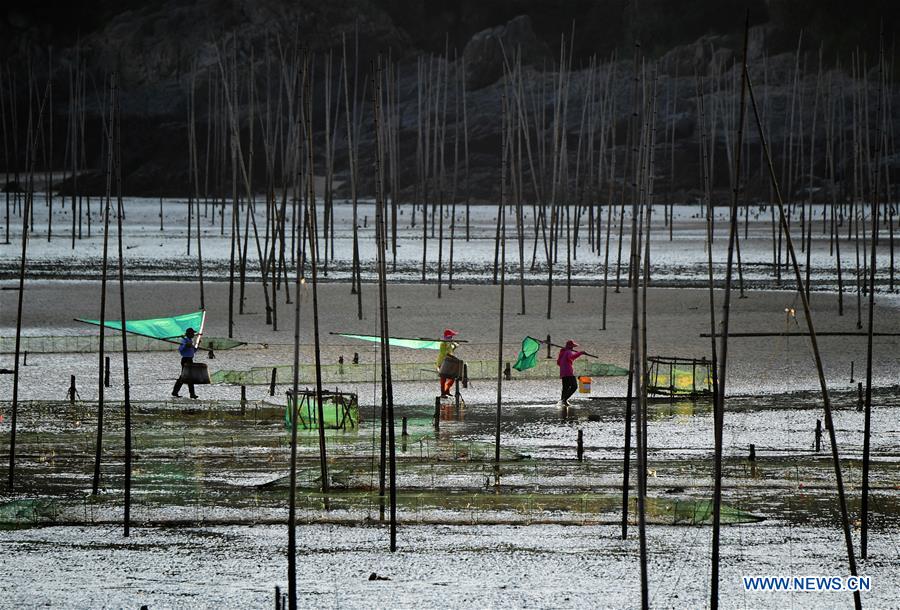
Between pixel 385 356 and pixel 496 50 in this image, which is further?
pixel 496 50

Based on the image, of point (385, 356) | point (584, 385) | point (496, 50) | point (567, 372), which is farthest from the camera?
point (496, 50)

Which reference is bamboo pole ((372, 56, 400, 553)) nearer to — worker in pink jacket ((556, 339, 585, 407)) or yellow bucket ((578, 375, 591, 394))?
worker in pink jacket ((556, 339, 585, 407))

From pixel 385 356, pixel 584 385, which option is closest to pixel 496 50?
pixel 584 385

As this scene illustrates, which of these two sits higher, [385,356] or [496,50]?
[496,50]

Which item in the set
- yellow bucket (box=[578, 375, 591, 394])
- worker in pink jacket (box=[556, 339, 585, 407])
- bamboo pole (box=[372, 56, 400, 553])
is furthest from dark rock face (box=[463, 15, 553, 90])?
bamboo pole (box=[372, 56, 400, 553])

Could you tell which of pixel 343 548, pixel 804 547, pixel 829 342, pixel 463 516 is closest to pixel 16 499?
pixel 343 548

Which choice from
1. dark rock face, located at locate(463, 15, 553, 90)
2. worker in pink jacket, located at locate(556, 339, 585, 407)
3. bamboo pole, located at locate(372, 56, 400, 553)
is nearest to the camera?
bamboo pole, located at locate(372, 56, 400, 553)

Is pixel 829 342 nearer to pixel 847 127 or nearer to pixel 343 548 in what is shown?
pixel 343 548

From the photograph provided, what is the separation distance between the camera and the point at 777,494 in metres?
11.1

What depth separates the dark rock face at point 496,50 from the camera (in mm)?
96625

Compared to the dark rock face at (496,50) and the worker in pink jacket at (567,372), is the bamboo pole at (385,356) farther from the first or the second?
the dark rock face at (496,50)

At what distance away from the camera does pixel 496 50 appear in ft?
322

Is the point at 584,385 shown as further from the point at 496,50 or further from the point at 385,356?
the point at 496,50

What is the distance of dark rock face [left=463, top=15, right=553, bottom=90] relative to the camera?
9662 centimetres
